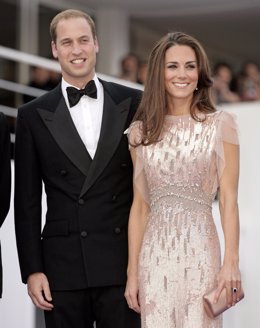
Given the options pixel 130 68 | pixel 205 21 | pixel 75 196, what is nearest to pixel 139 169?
pixel 75 196

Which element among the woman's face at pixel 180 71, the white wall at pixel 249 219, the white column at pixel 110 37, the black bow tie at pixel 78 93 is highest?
the white column at pixel 110 37

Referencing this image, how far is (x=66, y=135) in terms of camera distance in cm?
493

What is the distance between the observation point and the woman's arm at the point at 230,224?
176 inches

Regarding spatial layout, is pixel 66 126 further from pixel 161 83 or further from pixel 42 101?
pixel 161 83

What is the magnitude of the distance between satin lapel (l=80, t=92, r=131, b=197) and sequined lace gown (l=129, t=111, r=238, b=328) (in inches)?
9.8

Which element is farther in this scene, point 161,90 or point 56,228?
point 56,228

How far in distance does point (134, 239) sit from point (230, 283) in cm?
52

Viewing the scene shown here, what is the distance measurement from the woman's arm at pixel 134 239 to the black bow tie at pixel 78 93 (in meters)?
0.40

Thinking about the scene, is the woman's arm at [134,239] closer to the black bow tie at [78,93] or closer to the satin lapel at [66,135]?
the satin lapel at [66,135]

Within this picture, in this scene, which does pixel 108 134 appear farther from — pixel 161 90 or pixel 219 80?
pixel 219 80

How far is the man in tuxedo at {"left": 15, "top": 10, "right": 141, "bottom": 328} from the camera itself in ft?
15.8

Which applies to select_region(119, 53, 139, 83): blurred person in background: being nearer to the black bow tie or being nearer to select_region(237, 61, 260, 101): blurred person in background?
select_region(237, 61, 260, 101): blurred person in background

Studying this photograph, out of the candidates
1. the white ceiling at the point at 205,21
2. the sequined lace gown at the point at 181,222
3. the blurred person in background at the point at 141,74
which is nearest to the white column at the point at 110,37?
the white ceiling at the point at 205,21

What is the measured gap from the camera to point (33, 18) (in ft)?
45.3
